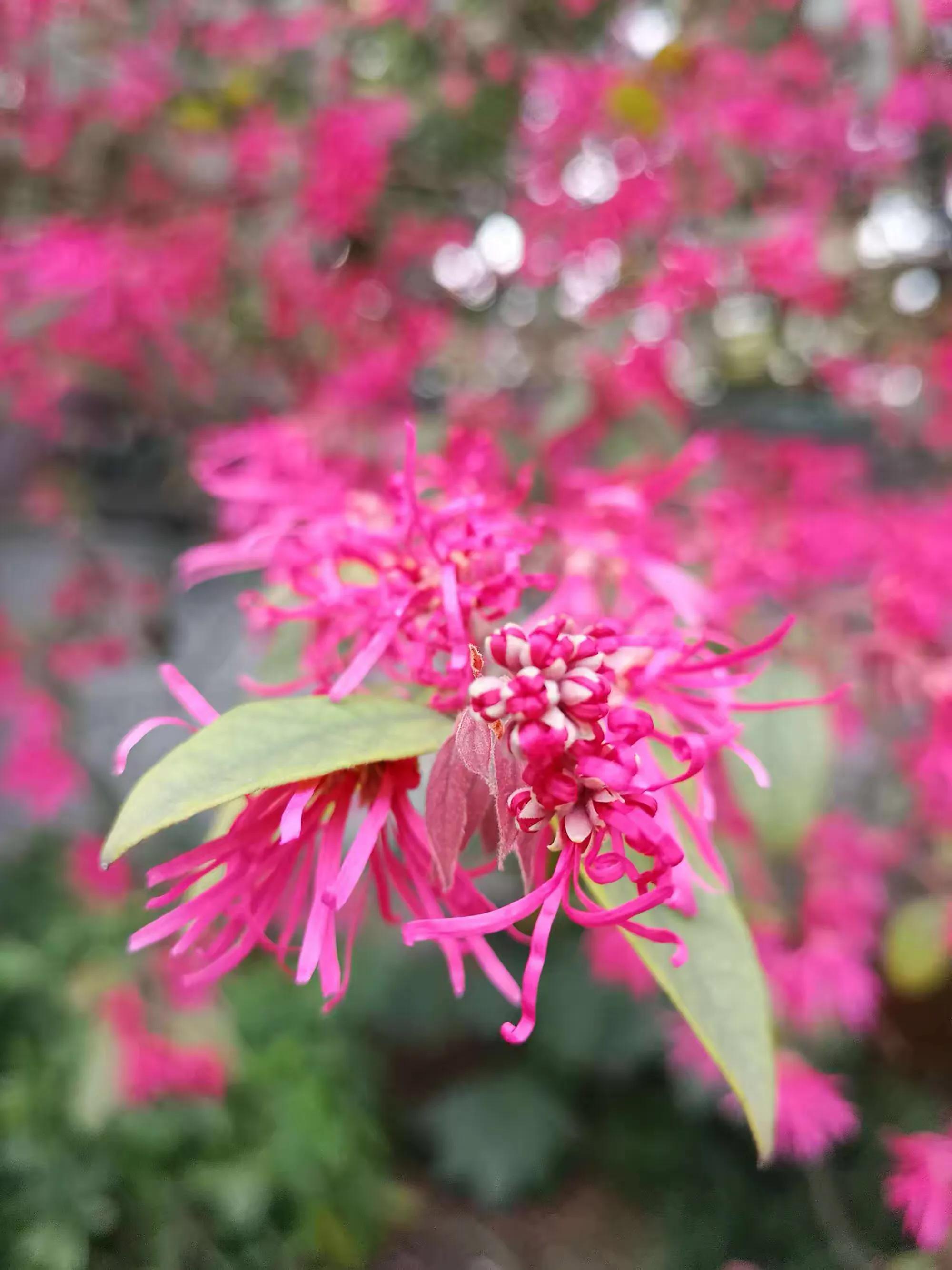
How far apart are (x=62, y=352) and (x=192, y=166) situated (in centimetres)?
29

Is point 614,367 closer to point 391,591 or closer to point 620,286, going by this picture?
point 620,286

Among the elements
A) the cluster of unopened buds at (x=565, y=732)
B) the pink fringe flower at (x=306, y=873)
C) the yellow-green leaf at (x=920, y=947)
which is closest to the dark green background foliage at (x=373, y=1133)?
the yellow-green leaf at (x=920, y=947)

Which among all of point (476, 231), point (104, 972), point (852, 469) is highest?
point (476, 231)

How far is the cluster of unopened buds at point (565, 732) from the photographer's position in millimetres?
227

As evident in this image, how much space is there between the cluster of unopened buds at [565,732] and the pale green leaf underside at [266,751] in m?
0.04

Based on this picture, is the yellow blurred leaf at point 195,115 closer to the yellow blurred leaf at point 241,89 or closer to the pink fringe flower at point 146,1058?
the yellow blurred leaf at point 241,89

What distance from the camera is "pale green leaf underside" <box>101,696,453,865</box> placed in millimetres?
238

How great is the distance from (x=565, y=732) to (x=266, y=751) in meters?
0.08

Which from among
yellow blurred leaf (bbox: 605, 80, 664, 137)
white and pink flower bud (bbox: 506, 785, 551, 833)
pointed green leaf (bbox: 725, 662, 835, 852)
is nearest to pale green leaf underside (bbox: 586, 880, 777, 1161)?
white and pink flower bud (bbox: 506, 785, 551, 833)

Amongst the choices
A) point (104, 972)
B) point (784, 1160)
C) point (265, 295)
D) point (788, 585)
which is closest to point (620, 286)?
point (788, 585)

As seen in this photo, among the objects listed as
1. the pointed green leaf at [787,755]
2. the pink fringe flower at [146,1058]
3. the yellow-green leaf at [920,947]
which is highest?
the pointed green leaf at [787,755]

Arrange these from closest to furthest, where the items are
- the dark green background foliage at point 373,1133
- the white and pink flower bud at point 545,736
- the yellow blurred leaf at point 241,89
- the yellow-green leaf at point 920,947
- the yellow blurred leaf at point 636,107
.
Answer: the white and pink flower bud at point 545,736 < the yellow blurred leaf at point 636,107 < the yellow-green leaf at point 920,947 < the yellow blurred leaf at point 241,89 < the dark green background foliage at point 373,1133

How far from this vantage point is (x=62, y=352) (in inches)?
48.8

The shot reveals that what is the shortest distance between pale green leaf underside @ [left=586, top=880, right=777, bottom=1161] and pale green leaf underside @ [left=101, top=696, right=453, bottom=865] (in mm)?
69
